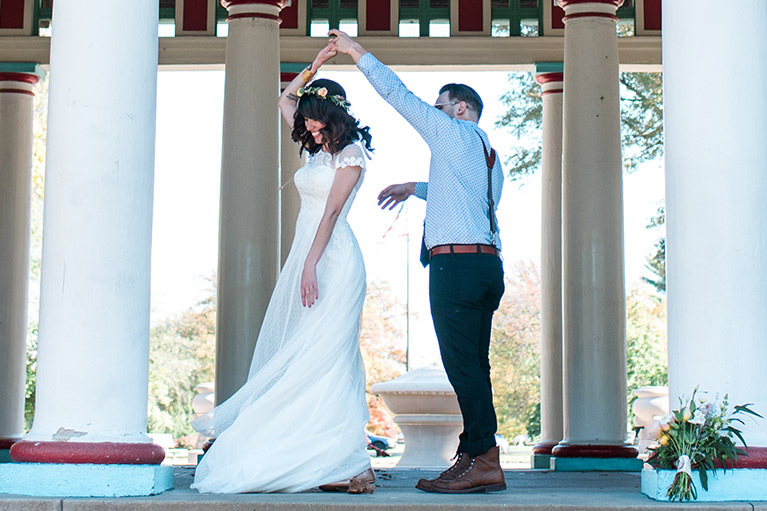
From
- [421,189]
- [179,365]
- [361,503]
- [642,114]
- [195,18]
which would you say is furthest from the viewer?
[179,365]

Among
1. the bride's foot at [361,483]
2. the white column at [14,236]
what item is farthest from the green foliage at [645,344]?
the bride's foot at [361,483]

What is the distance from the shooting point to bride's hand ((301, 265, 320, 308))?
9258 mm

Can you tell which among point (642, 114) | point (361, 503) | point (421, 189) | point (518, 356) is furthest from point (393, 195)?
point (518, 356)

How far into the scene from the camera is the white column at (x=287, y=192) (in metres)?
20.1

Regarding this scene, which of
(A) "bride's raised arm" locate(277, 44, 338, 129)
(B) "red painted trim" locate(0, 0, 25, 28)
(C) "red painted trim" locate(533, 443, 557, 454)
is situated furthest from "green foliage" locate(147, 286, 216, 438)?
(A) "bride's raised arm" locate(277, 44, 338, 129)

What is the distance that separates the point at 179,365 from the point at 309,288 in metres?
61.5

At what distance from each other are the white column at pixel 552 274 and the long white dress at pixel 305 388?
33.2ft

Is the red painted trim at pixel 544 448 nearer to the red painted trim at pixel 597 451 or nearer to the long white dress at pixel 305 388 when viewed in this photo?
the red painted trim at pixel 597 451

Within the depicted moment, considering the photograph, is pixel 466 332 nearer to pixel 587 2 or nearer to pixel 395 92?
pixel 395 92

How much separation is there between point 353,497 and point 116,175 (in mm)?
2929

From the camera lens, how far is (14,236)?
20484 mm

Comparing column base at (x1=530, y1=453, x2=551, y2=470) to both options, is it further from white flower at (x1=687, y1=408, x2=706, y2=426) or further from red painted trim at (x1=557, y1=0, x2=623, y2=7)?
white flower at (x1=687, y1=408, x2=706, y2=426)

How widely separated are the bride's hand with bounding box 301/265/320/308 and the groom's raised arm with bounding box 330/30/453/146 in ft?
4.64

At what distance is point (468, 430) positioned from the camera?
916 centimetres
